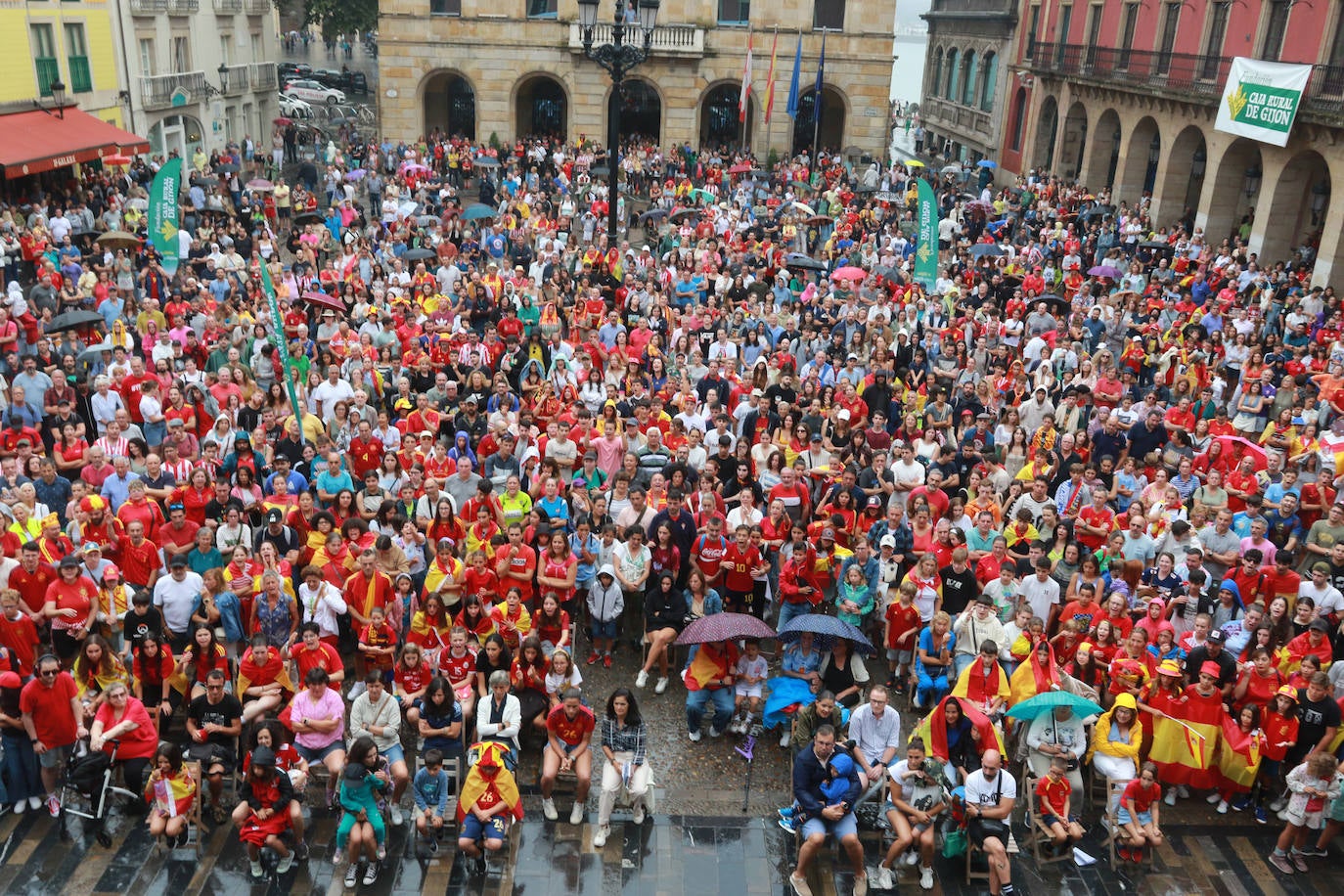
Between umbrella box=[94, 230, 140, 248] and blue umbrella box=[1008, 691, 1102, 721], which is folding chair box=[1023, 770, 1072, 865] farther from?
umbrella box=[94, 230, 140, 248]

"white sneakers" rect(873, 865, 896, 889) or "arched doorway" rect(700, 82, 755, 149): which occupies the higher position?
"arched doorway" rect(700, 82, 755, 149)

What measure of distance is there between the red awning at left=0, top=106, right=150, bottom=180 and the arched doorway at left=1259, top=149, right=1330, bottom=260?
28.4 m

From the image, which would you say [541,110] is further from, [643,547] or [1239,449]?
[643,547]

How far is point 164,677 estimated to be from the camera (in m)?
9.02

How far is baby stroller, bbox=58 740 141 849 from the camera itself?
27.1 ft

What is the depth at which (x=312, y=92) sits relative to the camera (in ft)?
179

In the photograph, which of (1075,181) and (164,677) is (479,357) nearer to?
(164,677)

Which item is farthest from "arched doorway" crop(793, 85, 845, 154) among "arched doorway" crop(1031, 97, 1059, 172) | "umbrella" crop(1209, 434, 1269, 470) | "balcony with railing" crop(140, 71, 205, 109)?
"umbrella" crop(1209, 434, 1269, 470)

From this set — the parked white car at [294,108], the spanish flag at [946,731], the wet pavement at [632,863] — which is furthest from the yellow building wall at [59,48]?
the spanish flag at [946,731]

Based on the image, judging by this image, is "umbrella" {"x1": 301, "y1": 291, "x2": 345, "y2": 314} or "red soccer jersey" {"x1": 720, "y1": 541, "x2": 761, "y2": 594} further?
"umbrella" {"x1": 301, "y1": 291, "x2": 345, "y2": 314}

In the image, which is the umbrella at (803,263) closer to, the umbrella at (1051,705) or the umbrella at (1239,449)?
the umbrella at (1239,449)

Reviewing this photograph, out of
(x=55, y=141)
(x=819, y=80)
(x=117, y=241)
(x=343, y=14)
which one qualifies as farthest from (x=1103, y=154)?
(x=343, y=14)

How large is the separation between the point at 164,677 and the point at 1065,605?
7969mm

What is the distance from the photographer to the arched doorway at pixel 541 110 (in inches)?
1799
